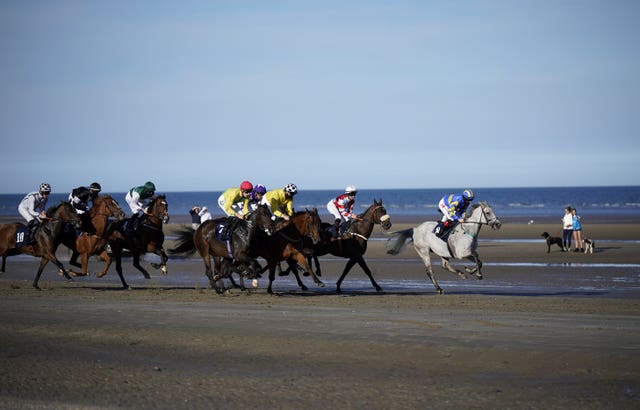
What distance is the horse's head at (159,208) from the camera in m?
20.4

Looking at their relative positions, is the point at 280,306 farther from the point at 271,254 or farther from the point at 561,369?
the point at 561,369

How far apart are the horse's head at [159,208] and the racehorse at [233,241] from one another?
4.51 ft

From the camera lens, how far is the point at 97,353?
11.3m

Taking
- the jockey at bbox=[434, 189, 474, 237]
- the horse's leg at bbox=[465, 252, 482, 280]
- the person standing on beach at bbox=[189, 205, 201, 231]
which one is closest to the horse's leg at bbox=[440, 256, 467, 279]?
the horse's leg at bbox=[465, 252, 482, 280]

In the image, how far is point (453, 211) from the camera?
19969 millimetres

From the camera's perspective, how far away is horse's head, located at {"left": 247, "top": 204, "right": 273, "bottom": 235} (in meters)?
17.6

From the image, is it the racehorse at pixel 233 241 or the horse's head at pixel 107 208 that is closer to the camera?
the racehorse at pixel 233 241

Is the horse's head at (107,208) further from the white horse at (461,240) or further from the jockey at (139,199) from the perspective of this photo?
the white horse at (461,240)

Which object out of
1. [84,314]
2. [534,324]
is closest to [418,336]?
[534,324]

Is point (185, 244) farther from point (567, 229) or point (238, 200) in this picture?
point (567, 229)

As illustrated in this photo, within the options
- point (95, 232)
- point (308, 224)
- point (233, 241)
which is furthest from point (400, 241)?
point (95, 232)

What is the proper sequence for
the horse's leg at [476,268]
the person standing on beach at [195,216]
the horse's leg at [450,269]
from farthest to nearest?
the person standing on beach at [195,216], the horse's leg at [450,269], the horse's leg at [476,268]

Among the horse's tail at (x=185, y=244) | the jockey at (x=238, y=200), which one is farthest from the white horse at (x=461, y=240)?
the horse's tail at (x=185, y=244)

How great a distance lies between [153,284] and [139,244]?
2086 millimetres
